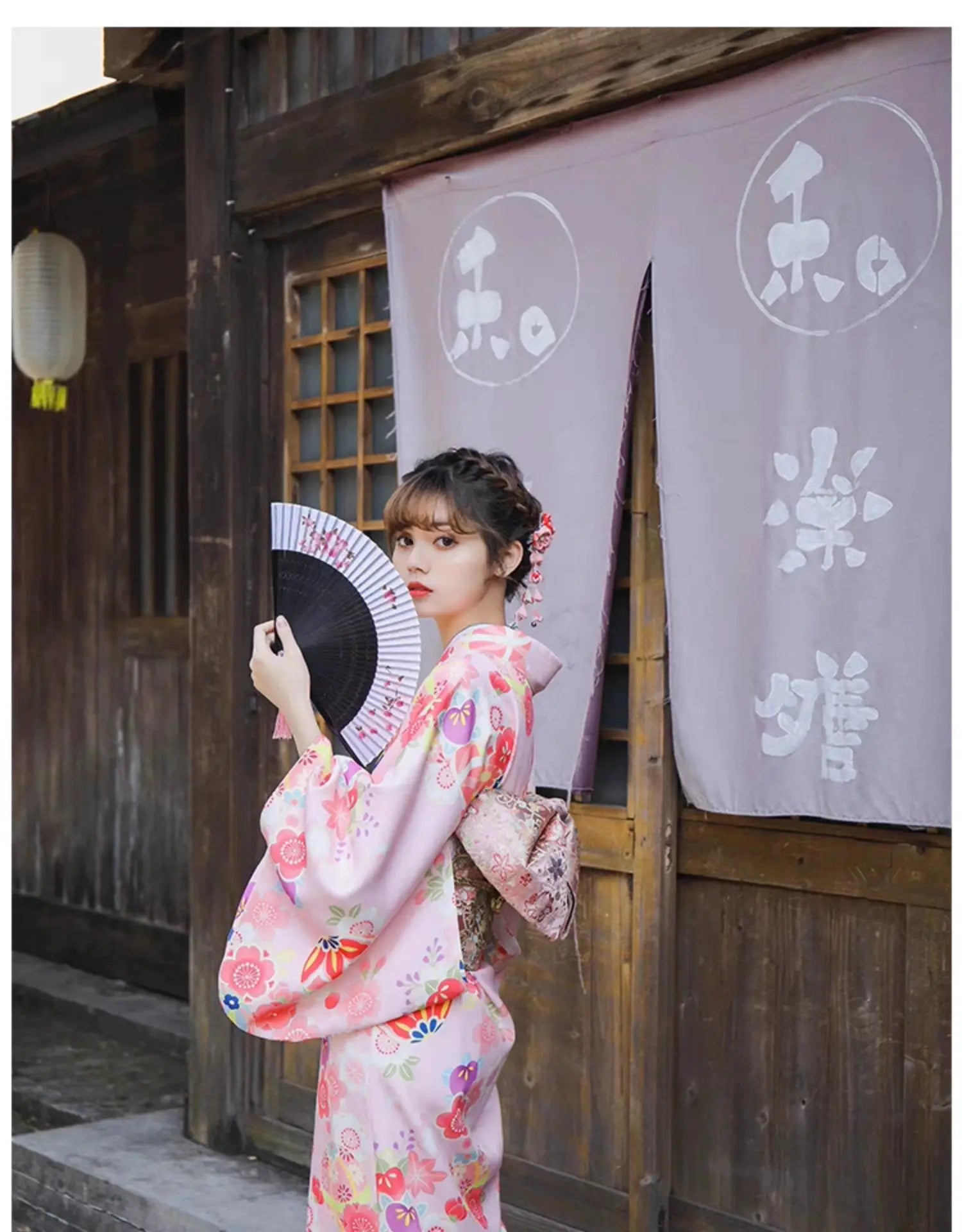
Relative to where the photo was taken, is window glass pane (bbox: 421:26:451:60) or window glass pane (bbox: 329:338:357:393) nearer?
window glass pane (bbox: 421:26:451:60)

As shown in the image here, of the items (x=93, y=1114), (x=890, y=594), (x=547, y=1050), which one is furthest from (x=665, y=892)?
(x=93, y=1114)

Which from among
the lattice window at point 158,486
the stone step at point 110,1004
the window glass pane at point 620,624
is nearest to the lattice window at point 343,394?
the window glass pane at point 620,624

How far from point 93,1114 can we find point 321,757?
4011mm

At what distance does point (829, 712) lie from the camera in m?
3.86

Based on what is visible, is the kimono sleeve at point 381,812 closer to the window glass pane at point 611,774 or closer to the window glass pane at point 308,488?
the window glass pane at point 611,774

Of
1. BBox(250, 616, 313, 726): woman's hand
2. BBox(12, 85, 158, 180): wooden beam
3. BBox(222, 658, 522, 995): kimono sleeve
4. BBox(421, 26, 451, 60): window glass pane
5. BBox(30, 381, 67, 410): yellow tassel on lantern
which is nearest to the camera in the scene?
BBox(222, 658, 522, 995): kimono sleeve

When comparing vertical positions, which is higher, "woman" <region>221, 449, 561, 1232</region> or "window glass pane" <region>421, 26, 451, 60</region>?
"window glass pane" <region>421, 26, 451, 60</region>

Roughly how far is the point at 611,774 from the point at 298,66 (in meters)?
2.86

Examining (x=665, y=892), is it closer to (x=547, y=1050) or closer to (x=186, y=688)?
(x=547, y=1050)

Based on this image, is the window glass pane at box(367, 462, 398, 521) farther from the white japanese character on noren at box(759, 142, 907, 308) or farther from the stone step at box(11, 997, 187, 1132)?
the stone step at box(11, 997, 187, 1132)

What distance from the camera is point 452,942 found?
3262 millimetres

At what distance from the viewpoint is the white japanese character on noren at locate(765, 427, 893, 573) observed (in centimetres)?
378

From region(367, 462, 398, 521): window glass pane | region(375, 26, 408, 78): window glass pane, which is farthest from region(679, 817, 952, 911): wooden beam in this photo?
region(375, 26, 408, 78): window glass pane

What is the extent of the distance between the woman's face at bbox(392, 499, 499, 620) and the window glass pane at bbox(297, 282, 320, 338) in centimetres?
249
